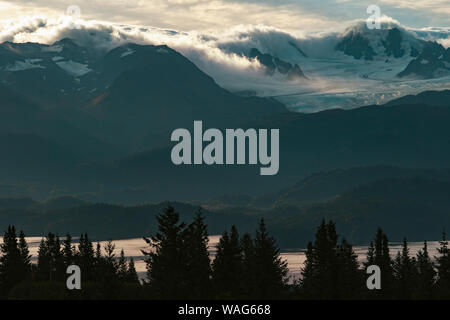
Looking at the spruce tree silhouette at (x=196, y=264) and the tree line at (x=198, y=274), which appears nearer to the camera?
the tree line at (x=198, y=274)

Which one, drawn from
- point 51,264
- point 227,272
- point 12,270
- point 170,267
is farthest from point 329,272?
point 51,264

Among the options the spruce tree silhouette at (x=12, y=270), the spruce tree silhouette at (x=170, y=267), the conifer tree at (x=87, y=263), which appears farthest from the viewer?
the conifer tree at (x=87, y=263)

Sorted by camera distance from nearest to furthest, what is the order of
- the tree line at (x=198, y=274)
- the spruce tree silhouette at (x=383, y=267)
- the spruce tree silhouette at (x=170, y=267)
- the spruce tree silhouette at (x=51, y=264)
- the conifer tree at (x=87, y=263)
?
the spruce tree silhouette at (x=170, y=267) < the tree line at (x=198, y=274) < the conifer tree at (x=87, y=263) < the spruce tree silhouette at (x=383, y=267) < the spruce tree silhouette at (x=51, y=264)

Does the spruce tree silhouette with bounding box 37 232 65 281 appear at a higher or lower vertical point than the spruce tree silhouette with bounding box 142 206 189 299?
higher

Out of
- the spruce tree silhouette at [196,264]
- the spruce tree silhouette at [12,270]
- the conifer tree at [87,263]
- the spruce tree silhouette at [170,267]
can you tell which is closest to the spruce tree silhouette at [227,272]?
the spruce tree silhouette at [196,264]

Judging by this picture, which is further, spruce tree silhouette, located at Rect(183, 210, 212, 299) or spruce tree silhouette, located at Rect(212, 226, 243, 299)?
spruce tree silhouette, located at Rect(212, 226, 243, 299)

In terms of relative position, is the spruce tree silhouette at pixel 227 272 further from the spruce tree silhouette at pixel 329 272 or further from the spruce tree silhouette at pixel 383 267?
the spruce tree silhouette at pixel 383 267

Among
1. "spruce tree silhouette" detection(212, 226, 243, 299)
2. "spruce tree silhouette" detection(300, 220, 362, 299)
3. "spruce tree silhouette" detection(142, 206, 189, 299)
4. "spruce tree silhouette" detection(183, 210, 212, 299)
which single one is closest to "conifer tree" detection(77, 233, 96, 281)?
"spruce tree silhouette" detection(183, 210, 212, 299)

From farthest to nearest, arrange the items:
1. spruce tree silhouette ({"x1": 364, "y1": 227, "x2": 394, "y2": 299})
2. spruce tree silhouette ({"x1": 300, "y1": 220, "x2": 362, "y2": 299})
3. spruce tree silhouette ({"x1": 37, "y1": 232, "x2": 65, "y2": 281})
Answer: spruce tree silhouette ({"x1": 37, "y1": 232, "x2": 65, "y2": 281}), spruce tree silhouette ({"x1": 364, "y1": 227, "x2": 394, "y2": 299}), spruce tree silhouette ({"x1": 300, "y1": 220, "x2": 362, "y2": 299})

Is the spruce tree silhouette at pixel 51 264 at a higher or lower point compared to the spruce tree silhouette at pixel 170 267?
higher

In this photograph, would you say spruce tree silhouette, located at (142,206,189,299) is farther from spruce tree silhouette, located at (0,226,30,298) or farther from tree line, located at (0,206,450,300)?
spruce tree silhouette, located at (0,226,30,298)
